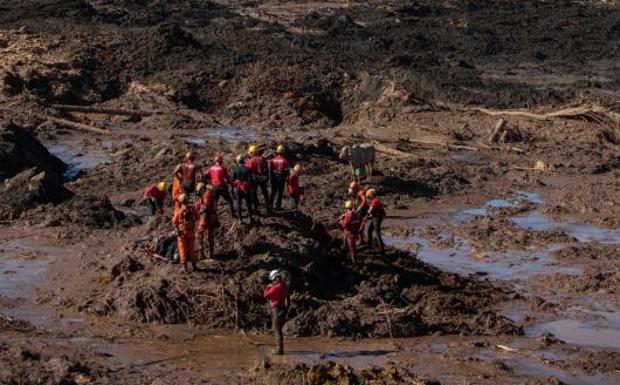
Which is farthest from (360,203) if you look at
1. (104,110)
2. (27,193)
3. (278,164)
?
(104,110)

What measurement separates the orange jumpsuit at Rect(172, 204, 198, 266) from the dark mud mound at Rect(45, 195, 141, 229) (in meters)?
5.66

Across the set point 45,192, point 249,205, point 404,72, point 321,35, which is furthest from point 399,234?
point 321,35

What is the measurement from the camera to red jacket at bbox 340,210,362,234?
1781 cm

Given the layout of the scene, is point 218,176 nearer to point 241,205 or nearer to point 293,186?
point 241,205

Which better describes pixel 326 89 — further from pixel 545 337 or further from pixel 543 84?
pixel 545 337

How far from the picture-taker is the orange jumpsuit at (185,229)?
53.2ft

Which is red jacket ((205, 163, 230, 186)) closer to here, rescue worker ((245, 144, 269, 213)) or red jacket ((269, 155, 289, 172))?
rescue worker ((245, 144, 269, 213))

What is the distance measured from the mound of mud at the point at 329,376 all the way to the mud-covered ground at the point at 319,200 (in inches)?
1.5

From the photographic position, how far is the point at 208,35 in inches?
1794

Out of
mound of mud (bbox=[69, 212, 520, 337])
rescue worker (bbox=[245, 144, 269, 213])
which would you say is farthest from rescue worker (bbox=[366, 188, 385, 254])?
rescue worker (bbox=[245, 144, 269, 213])

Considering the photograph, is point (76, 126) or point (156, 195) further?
point (76, 126)

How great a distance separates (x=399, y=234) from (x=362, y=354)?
25.5ft

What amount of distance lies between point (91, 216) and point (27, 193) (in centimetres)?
191

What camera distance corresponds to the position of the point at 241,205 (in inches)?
709
